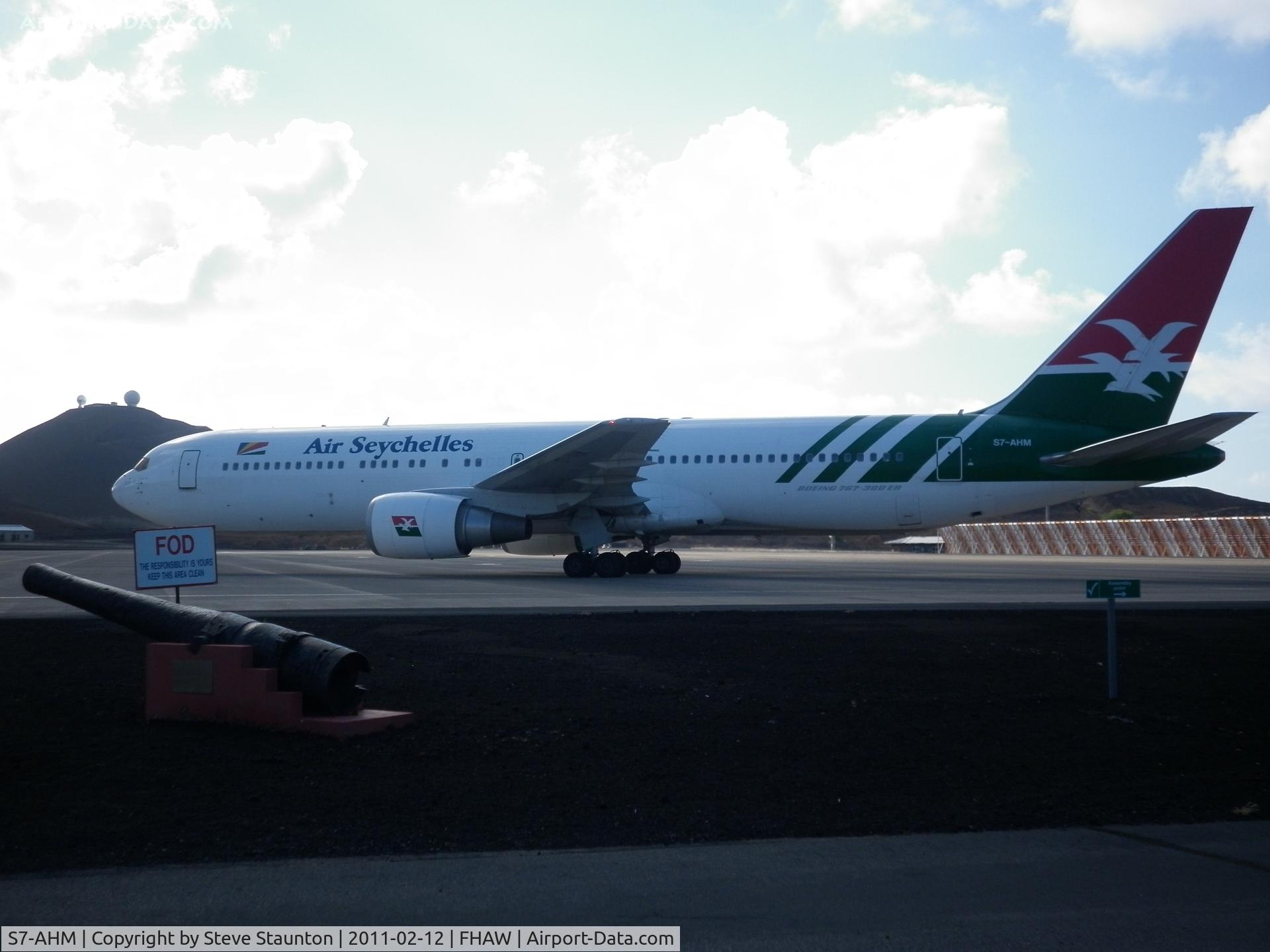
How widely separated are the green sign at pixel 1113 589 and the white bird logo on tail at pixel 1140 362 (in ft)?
48.5

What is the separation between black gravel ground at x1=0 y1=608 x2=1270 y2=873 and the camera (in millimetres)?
4906

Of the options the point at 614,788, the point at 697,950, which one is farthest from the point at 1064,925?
the point at 614,788

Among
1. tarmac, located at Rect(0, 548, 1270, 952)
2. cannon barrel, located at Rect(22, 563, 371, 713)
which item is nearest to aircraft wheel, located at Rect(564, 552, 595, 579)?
cannon barrel, located at Rect(22, 563, 371, 713)

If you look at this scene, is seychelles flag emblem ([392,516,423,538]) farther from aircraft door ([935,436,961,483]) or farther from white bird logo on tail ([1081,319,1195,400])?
white bird logo on tail ([1081,319,1195,400])

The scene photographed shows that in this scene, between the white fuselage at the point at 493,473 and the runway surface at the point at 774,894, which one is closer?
the runway surface at the point at 774,894

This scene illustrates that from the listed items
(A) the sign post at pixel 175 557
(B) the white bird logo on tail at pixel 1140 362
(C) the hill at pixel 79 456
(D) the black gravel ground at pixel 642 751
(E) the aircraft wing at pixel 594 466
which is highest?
(C) the hill at pixel 79 456

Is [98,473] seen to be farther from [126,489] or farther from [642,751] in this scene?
[642,751]

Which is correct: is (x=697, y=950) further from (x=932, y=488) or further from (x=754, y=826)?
(x=932, y=488)

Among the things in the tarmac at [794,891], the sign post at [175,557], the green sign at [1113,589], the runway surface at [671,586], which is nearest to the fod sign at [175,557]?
the sign post at [175,557]

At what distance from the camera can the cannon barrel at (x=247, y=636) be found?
6504mm

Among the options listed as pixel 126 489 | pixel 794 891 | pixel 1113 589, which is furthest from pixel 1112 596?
A: pixel 126 489

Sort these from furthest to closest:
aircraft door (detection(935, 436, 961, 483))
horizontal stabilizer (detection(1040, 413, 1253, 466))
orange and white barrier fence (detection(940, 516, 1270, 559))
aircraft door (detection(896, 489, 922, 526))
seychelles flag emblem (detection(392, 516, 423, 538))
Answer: orange and white barrier fence (detection(940, 516, 1270, 559)) < aircraft door (detection(896, 489, 922, 526)) < aircraft door (detection(935, 436, 961, 483)) < seychelles flag emblem (detection(392, 516, 423, 538)) < horizontal stabilizer (detection(1040, 413, 1253, 466))

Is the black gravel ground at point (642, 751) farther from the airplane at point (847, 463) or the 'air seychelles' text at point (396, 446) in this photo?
the 'air seychelles' text at point (396, 446)

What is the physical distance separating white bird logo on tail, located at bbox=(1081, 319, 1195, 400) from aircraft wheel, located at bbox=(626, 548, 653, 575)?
32.4ft
